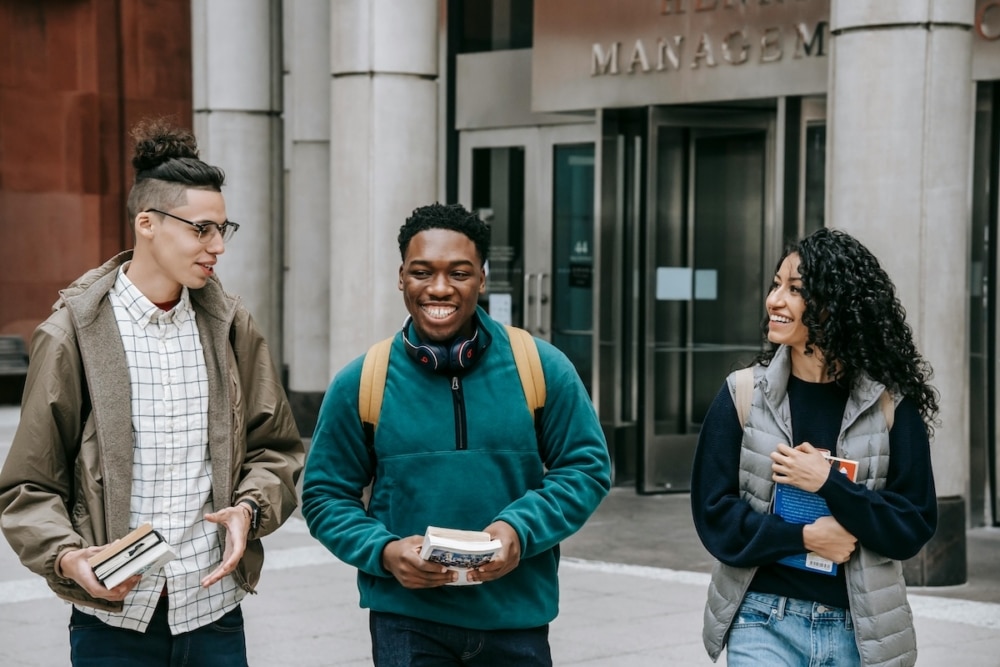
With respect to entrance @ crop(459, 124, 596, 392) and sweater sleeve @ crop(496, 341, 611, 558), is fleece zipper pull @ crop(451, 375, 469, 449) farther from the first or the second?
entrance @ crop(459, 124, 596, 392)

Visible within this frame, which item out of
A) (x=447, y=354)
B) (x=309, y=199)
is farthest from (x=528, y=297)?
(x=447, y=354)

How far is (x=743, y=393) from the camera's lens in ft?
13.0

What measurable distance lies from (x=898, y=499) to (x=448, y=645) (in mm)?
1177

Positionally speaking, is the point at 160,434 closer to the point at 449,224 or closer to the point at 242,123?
the point at 449,224

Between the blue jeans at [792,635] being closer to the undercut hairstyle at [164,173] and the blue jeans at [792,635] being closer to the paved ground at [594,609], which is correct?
the undercut hairstyle at [164,173]

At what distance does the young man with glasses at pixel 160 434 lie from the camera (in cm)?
363

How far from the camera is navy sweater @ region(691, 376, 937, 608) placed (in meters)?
3.70

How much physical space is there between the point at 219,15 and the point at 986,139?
725 cm

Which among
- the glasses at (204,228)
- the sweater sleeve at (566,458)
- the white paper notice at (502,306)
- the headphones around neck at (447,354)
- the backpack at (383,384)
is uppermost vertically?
the glasses at (204,228)

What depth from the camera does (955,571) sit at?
8469 millimetres

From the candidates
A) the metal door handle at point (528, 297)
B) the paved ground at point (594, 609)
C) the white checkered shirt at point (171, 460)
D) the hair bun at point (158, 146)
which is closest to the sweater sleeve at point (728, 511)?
the white checkered shirt at point (171, 460)

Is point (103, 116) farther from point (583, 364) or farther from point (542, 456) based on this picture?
point (542, 456)

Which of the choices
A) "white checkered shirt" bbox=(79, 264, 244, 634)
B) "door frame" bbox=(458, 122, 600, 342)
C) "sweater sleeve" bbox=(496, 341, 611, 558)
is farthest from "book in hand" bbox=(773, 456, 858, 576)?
"door frame" bbox=(458, 122, 600, 342)

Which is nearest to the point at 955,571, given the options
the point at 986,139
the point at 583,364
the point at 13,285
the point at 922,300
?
the point at 922,300
